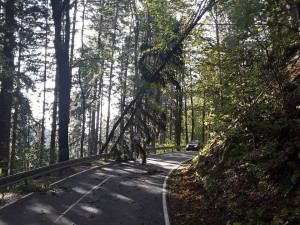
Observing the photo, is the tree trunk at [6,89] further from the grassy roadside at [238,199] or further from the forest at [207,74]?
the grassy roadside at [238,199]

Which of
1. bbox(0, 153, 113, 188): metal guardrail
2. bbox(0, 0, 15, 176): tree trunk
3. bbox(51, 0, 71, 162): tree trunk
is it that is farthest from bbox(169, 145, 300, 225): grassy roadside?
bbox(0, 0, 15, 176): tree trunk

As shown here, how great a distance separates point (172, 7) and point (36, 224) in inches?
463

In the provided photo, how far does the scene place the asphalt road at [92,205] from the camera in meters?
7.49

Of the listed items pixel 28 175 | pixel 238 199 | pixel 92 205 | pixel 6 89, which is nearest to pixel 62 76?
pixel 6 89

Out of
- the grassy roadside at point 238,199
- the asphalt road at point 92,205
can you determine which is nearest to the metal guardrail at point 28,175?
the asphalt road at point 92,205

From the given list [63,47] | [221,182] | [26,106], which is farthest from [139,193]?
[26,106]

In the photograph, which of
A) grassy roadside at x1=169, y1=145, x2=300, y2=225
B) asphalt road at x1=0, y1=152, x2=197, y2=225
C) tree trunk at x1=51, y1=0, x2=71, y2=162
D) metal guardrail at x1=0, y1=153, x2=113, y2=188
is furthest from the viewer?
tree trunk at x1=51, y1=0, x2=71, y2=162

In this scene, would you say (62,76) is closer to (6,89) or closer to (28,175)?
(6,89)

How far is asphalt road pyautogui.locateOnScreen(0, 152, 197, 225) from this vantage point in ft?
24.6

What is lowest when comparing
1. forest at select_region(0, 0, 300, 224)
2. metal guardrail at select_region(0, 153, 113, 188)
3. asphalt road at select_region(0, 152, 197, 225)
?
asphalt road at select_region(0, 152, 197, 225)

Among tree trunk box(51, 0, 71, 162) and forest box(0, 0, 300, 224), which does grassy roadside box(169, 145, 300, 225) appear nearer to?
forest box(0, 0, 300, 224)

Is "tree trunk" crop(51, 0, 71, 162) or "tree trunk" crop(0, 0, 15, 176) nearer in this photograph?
"tree trunk" crop(51, 0, 71, 162)

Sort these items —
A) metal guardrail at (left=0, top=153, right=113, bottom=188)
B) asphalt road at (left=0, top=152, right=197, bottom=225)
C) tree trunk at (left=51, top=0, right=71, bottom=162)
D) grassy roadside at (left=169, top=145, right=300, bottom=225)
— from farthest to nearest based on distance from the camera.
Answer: tree trunk at (left=51, top=0, right=71, bottom=162) < metal guardrail at (left=0, top=153, right=113, bottom=188) < asphalt road at (left=0, top=152, right=197, bottom=225) < grassy roadside at (left=169, top=145, right=300, bottom=225)

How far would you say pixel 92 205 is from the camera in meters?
9.00
